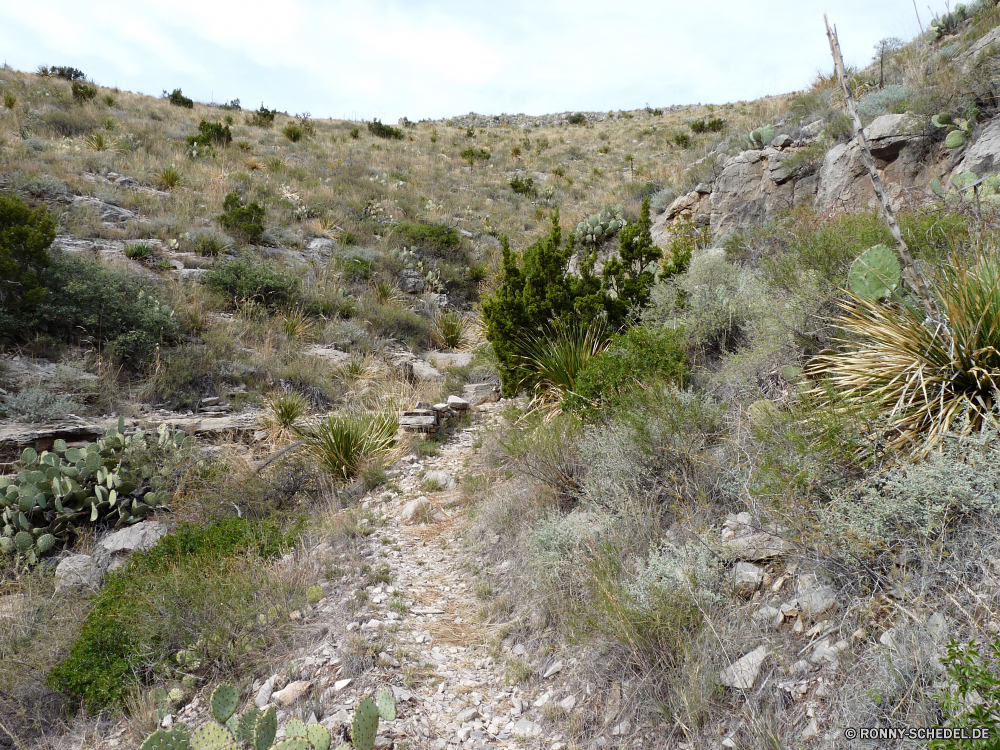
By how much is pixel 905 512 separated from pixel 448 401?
643 centimetres

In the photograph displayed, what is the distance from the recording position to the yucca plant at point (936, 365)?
9.39 feet

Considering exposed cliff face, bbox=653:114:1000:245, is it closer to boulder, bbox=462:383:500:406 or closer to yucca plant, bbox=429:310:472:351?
boulder, bbox=462:383:500:406

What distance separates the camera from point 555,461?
4.70 m

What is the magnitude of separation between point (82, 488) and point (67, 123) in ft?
53.3

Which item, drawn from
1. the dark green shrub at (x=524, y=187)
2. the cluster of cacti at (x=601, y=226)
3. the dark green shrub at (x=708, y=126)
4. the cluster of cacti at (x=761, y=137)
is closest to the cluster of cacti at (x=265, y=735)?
the cluster of cacti at (x=601, y=226)

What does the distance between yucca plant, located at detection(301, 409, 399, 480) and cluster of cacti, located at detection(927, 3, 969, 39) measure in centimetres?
1164

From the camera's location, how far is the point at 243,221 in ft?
39.8

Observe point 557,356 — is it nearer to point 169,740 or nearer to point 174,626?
point 174,626

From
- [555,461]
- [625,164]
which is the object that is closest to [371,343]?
[555,461]

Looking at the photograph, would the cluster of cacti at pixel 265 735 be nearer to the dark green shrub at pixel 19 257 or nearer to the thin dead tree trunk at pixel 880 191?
the thin dead tree trunk at pixel 880 191

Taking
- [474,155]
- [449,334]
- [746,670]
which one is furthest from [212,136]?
[746,670]

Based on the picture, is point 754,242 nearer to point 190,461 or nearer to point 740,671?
point 740,671

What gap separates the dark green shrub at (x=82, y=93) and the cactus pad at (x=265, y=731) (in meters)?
23.1

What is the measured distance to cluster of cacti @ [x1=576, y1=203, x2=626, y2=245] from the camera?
36.0ft
